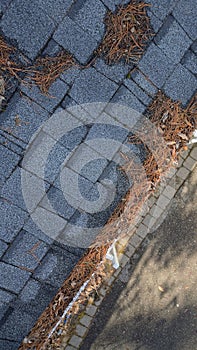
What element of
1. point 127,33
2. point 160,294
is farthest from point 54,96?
point 160,294

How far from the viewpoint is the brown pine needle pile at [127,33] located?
10.6ft

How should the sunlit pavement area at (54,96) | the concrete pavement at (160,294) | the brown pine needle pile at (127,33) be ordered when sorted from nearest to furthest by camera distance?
1. the sunlit pavement area at (54,96)
2. the brown pine needle pile at (127,33)
3. the concrete pavement at (160,294)

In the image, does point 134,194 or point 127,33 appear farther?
point 134,194

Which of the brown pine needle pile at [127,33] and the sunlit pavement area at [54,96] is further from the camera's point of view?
the brown pine needle pile at [127,33]

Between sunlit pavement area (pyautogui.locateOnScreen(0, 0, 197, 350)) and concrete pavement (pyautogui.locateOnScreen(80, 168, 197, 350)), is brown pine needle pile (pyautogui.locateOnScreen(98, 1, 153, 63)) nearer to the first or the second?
sunlit pavement area (pyautogui.locateOnScreen(0, 0, 197, 350))

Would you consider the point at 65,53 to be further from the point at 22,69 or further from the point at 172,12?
the point at 172,12

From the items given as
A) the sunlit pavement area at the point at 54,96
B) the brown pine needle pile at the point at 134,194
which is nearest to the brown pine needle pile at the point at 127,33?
the sunlit pavement area at the point at 54,96

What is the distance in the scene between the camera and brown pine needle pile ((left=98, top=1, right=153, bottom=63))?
3.23 meters

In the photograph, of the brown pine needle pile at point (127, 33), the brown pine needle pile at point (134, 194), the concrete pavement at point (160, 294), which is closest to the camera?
the brown pine needle pile at point (127, 33)

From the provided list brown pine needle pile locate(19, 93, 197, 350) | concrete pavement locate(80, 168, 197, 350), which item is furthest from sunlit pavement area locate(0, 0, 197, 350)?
concrete pavement locate(80, 168, 197, 350)

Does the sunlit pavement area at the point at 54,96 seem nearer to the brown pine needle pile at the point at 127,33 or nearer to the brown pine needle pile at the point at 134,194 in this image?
the brown pine needle pile at the point at 127,33

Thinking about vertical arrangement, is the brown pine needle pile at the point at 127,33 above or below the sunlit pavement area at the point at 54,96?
above

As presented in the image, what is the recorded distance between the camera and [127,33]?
336cm

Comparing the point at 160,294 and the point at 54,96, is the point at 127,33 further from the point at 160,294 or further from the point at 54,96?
the point at 160,294
